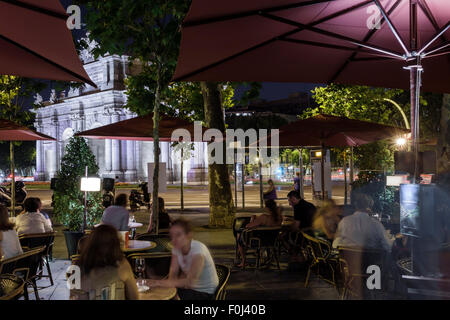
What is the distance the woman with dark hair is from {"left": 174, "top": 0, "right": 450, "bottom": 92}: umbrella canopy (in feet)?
9.12

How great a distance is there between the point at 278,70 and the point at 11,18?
339cm

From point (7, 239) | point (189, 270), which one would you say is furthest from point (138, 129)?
point (189, 270)

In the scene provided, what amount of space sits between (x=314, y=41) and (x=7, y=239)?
459cm

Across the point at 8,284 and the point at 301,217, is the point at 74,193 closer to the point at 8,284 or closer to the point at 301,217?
the point at 301,217

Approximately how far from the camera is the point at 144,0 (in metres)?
9.25

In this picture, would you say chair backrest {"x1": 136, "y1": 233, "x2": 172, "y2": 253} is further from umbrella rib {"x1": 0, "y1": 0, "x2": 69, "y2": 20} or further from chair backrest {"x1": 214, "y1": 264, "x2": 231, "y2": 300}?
umbrella rib {"x1": 0, "y1": 0, "x2": 69, "y2": 20}

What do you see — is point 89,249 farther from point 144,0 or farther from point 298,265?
point 144,0

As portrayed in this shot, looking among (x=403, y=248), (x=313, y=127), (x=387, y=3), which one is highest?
(x=387, y=3)

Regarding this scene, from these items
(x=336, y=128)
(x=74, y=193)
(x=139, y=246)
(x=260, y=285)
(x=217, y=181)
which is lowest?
(x=260, y=285)

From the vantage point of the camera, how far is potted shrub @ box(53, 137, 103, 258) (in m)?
9.86

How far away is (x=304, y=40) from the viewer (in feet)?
18.3

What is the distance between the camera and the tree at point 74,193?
9.86 metres
